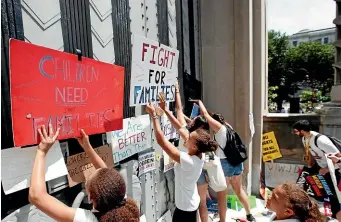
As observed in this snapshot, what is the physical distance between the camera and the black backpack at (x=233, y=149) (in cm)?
453

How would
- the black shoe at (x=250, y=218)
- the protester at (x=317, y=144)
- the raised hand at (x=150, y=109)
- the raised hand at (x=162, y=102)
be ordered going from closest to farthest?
1. the raised hand at (x=150, y=109)
2. the raised hand at (x=162, y=102)
3. the protester at (x=317, y=144)
4. the black shoe at (x=250, y=218)

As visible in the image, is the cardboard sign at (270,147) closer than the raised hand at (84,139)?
No

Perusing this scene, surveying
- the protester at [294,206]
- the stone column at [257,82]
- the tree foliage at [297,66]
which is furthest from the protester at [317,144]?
the tree foliage at [297,66]

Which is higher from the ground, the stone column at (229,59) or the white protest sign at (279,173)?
the stone column at (229,59)

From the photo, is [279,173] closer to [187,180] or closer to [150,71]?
[187,180]

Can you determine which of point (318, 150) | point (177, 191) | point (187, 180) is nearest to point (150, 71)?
point (187, 180)

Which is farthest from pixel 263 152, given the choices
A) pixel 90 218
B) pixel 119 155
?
pixel 90 218

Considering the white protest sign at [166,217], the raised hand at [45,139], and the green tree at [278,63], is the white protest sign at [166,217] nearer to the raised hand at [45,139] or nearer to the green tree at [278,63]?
the raised hand at [45,139]

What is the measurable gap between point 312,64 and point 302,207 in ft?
127

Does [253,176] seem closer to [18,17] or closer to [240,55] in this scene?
[240,55]

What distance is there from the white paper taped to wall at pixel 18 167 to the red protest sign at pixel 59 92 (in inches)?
7.2

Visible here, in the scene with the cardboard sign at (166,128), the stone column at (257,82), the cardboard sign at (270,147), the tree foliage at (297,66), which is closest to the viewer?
the cardboard sign at (166,128)

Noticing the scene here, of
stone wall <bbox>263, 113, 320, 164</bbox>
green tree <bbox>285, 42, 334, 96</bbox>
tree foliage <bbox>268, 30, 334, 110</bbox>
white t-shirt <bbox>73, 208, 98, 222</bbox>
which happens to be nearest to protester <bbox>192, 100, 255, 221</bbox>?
stone wall <bbox>263, 113, 320, 164</bbox>

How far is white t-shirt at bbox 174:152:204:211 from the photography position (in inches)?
115
